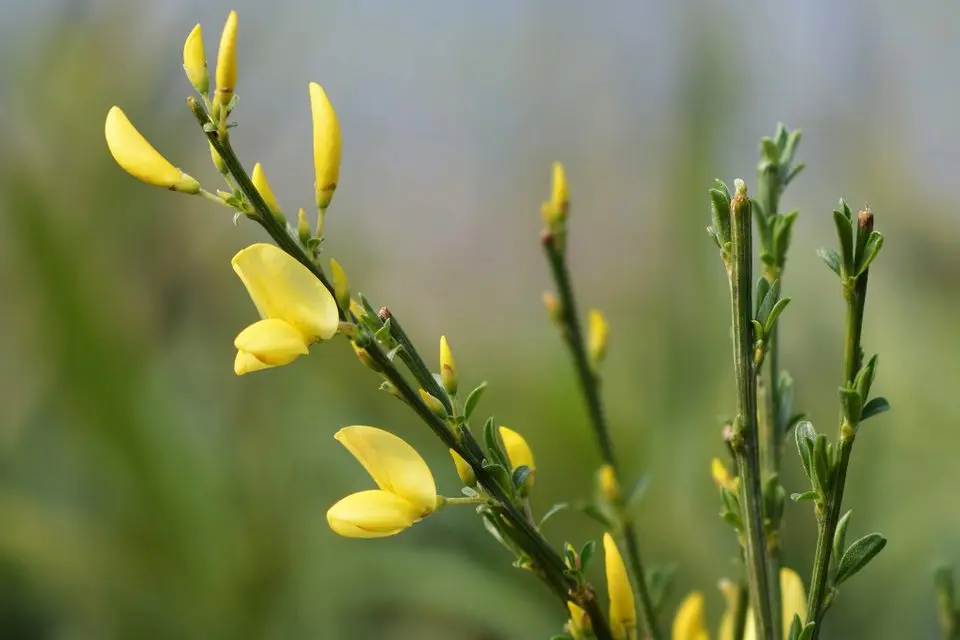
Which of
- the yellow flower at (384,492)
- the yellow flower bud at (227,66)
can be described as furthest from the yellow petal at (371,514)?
the yellow flower bud at (227,66)

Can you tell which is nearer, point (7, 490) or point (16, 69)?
point (7, 490)

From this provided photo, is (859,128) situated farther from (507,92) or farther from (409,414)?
(409,414)

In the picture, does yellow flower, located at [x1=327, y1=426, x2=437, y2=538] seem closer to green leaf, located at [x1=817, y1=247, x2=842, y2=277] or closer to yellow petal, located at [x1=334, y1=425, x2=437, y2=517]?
yellow petal, located at [x1=334, y1=425, x2=437, y2=517]

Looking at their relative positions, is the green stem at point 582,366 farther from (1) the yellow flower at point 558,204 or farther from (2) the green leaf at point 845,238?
(2) the green leaf at point 845,238

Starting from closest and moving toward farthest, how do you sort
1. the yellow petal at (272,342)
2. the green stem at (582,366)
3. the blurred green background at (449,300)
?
the yellow petal at (272,342), the green stem at (582,366), the blurred green background at (449,300)

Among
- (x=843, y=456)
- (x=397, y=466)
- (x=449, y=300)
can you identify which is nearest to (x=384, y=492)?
(x=397, y=466)

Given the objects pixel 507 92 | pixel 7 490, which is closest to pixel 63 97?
pixel 7 490
